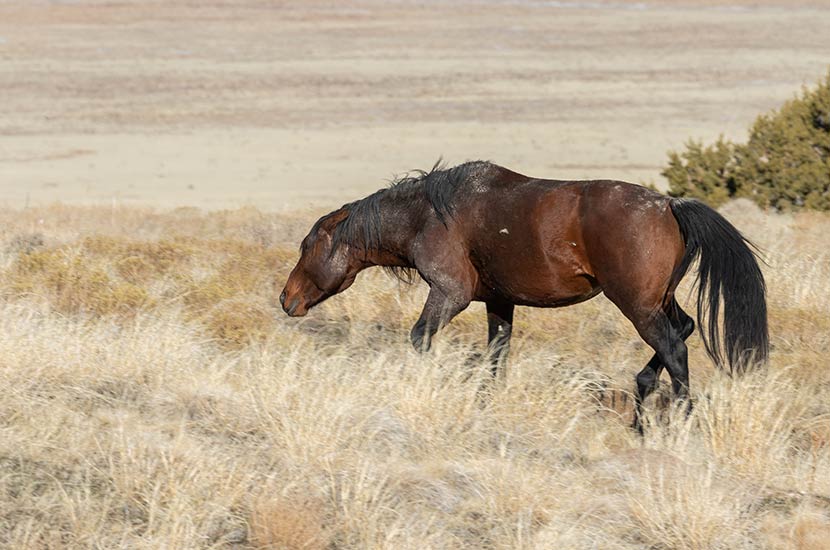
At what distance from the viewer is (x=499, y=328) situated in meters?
7.82

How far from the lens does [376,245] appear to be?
7863 millimetres

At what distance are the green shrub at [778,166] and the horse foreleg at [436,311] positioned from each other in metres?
9.44

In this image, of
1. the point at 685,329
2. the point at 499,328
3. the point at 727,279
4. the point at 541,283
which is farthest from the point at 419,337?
the point at 727,279

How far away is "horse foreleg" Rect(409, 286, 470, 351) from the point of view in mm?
7469

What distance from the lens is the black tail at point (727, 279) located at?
6.90 meters

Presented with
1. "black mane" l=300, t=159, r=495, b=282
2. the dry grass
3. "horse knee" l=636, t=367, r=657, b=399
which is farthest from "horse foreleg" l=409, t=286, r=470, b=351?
"horse knee" l=636, t=367, r=657, b=399

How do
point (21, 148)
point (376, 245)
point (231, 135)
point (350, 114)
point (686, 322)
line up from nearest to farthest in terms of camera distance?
1. point (686, 322)
2. point (376, 245)
3. point (21, 148)
4. point (231, 135)
5. point (350, 114)

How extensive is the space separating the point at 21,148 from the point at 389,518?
24902 mm

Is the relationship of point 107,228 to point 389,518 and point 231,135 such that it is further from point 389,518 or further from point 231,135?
point 231,135

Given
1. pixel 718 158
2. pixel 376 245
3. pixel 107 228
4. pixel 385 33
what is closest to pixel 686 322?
pixel 376 245

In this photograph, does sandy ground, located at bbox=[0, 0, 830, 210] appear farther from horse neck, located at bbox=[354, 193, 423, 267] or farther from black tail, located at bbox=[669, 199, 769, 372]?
black tail, located at bbox=[669, 199, 769, 372]

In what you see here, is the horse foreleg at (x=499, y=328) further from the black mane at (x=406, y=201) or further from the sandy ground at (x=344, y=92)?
the sandy ground at (x=344, y=92)

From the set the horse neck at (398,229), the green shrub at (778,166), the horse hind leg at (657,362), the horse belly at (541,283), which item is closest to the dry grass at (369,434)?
the horse hind leg at (657,362)

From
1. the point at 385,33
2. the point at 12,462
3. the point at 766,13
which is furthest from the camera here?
the point at 766,13
